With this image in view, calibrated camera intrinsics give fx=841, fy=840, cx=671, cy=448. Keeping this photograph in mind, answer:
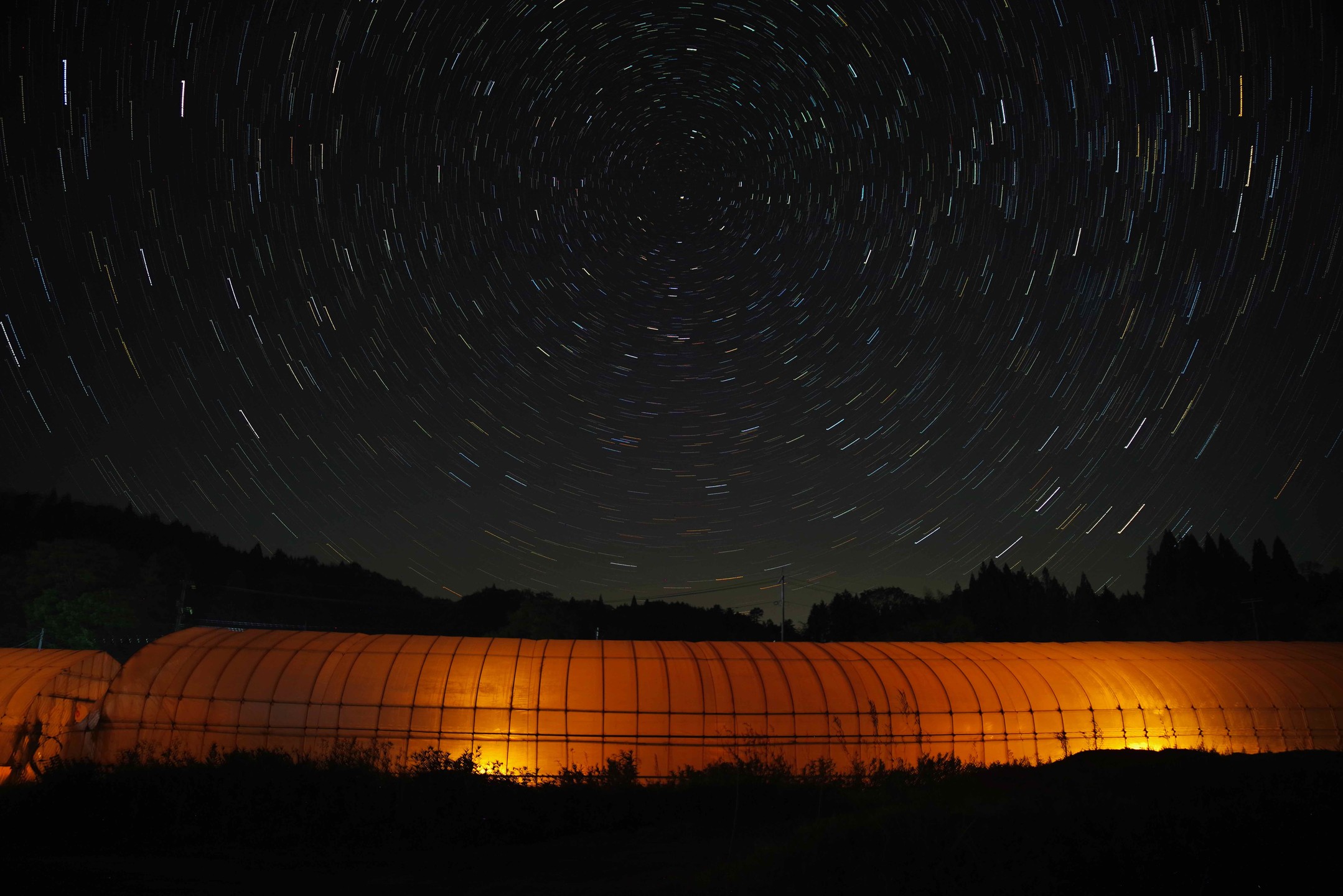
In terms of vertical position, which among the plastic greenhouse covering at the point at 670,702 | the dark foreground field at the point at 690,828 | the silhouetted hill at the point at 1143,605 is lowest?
the dark foreground field at the point at 690,828

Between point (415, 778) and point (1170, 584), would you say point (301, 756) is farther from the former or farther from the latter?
point (1170, 584)

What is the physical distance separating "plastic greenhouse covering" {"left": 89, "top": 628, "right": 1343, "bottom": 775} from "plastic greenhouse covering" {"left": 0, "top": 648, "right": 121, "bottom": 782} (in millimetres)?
1296

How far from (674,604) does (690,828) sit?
340 feet

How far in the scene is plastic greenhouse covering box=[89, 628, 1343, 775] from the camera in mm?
20188

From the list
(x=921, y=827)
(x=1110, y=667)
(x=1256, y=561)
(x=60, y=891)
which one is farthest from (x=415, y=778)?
(x=1256, y=561)

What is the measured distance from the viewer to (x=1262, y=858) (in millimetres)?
9438

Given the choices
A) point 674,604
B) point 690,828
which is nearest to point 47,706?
point 690,828

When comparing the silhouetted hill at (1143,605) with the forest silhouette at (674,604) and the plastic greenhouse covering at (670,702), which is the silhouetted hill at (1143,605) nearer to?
the forest silhouette at (674,604)

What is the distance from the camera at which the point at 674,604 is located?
116938mm

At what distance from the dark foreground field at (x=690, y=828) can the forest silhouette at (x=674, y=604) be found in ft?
136

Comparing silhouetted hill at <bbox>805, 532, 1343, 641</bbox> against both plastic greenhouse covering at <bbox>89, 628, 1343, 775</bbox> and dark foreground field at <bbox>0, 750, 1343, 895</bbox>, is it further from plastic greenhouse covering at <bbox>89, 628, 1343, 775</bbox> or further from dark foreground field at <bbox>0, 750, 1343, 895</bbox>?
dark foreground field at <bbox>0, 750, 1343, 895</bbox>

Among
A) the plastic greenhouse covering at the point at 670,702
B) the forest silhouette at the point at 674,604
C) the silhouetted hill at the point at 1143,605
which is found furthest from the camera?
the silhouetted hill at the point at 1143,605

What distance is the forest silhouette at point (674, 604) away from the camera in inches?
2586

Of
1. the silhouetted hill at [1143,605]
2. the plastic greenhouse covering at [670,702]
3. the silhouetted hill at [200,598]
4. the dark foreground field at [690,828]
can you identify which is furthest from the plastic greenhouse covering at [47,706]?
the silhouetted hill at [1143,605]
